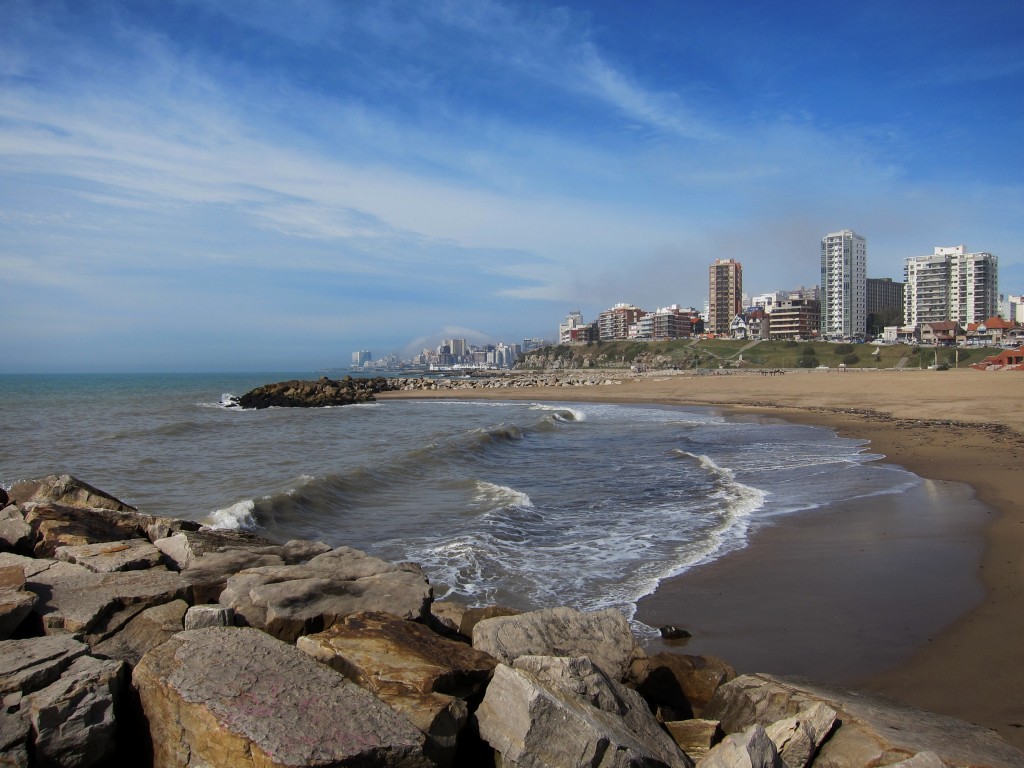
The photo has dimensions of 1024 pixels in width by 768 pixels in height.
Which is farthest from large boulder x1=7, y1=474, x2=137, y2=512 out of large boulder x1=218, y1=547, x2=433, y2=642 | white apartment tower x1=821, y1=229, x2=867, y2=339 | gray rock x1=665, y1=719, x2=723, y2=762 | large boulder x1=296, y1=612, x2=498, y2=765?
white apartment tower x1=821, y1=229, x2=867, y2=339

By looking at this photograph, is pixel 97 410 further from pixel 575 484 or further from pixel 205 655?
pixel 205 655

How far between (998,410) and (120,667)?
1358 inches

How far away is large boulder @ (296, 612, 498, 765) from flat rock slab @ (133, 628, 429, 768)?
0.18 meters

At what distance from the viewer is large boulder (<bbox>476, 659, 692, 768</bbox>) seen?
12.0 ft

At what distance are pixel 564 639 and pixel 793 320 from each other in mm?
138869

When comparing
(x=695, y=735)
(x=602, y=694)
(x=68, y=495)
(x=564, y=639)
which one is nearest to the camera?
(x=602, y=694)

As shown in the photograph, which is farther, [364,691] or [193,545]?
[193,545]

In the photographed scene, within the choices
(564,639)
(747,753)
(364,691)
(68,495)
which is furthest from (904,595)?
(68,495)

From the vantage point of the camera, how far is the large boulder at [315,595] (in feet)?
16.6

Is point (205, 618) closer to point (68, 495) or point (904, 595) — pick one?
point (68, 495)

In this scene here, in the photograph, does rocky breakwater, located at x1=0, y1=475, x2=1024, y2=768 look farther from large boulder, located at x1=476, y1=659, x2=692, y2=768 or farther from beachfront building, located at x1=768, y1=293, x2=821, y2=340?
beachfront building, located at x1=768, y1=293, x2=821, y2=340

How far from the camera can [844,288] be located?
468 feet

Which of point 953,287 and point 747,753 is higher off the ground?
point 953,287

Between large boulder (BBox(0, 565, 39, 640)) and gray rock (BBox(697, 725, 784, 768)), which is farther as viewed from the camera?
large boulder (BBox(0, 565, 39, 640))
